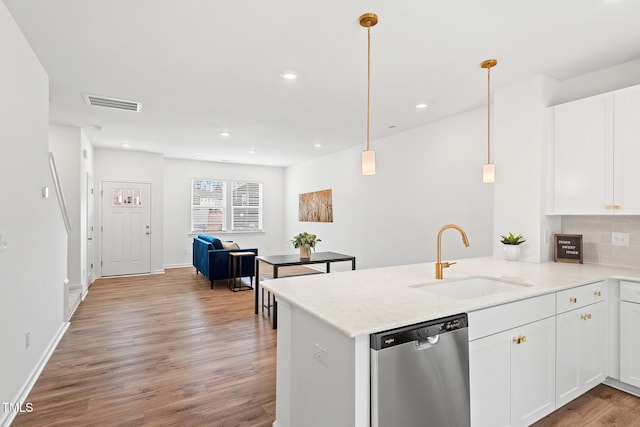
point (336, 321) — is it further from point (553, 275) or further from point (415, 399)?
point (553, 275)

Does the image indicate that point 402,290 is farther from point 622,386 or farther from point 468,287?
point 622,386

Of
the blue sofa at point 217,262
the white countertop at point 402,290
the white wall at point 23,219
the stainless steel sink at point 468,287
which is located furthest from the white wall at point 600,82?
the blue sofa at point 217,262

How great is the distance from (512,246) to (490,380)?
172 centimetres

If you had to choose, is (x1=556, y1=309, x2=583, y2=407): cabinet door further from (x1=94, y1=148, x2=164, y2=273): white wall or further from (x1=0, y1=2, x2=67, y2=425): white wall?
(x1=94, y1=148, x2=164, y2=273): white wall

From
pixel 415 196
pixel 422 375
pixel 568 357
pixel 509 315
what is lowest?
pixel 568 357

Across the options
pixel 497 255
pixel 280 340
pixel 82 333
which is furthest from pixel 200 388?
pixel 497 255

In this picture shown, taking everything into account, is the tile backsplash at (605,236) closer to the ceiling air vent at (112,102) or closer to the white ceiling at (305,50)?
the white ceiling at (305,50)

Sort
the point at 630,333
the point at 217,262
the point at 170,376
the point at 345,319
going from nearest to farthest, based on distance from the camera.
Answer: the point at 345,319 < the point at 630,333 < the point at 170,376 < the point at 217,262

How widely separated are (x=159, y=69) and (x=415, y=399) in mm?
3241

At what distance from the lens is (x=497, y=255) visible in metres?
3.39

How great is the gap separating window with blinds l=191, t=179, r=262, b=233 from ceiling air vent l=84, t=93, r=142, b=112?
4223mm

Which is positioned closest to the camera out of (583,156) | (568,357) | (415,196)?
(568,357)

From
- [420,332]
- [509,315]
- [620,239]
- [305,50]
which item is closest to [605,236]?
[620,239]

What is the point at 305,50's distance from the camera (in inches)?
105
